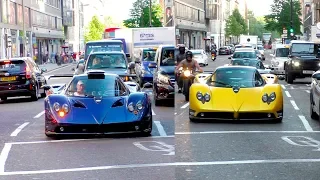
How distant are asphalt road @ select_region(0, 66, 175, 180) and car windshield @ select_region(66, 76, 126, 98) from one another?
2.20ft

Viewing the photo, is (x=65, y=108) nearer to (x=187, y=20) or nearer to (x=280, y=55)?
(x=187, y=20)

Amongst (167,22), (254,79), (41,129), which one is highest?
(167,22)

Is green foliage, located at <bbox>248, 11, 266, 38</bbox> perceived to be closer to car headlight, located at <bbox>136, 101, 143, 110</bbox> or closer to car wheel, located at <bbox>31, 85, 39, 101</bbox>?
car headlight, located at <bbox>136, 101, 143, 110</bbox>

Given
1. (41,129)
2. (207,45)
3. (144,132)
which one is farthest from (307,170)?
(41,129)

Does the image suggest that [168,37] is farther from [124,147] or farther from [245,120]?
[245,120]

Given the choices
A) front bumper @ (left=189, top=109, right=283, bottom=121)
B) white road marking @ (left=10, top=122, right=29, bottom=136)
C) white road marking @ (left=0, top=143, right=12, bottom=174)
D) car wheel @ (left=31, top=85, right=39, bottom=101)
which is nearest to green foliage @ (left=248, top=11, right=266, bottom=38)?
front bumper @ (left=189, top=109, right=283, bottom=121)

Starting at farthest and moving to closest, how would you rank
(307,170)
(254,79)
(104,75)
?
1. (254,79)
2. (104,75)
3. (307,170)

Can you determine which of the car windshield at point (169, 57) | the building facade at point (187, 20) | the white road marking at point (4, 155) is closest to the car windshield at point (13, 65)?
the white road marking at point (4, 155)

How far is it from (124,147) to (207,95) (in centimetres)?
263

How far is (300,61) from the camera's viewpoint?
29.4m

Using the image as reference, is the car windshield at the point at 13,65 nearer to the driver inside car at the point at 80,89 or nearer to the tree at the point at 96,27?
the tree at the point at 96,27

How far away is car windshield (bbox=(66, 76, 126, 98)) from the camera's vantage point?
1062 centimetres

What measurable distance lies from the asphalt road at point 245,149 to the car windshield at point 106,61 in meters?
5.40

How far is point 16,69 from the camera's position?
2366 cm
